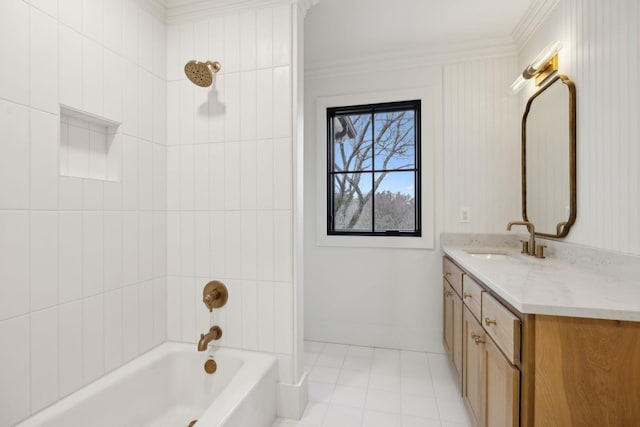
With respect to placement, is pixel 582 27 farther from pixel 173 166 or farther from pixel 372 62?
pixel 173 166

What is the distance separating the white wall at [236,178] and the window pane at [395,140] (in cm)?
118

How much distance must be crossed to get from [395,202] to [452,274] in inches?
32.3

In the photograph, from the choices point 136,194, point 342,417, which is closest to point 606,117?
point 342,417

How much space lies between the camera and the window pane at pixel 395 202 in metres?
2.52

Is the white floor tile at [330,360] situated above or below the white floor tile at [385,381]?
below

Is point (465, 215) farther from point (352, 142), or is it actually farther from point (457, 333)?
point (352, 142)

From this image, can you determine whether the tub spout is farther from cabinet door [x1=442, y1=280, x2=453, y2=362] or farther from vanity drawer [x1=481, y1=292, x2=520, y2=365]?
cabinet door [x1=442, y1=280, x2=453, y2=362]

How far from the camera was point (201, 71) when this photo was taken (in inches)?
60.2

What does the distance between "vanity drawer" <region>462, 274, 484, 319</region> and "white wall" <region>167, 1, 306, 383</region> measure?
93 cm

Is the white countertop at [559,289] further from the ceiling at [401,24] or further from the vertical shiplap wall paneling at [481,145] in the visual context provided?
the ceiling at [401,24]

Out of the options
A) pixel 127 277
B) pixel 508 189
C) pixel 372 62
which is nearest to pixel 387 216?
pixel 508 189

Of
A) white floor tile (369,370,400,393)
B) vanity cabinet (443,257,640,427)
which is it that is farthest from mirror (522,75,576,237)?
white floor tile (369,370,400,393)

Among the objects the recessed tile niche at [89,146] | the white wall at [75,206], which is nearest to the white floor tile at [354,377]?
the white wall at [75,206]

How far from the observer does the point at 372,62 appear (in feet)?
8.16
